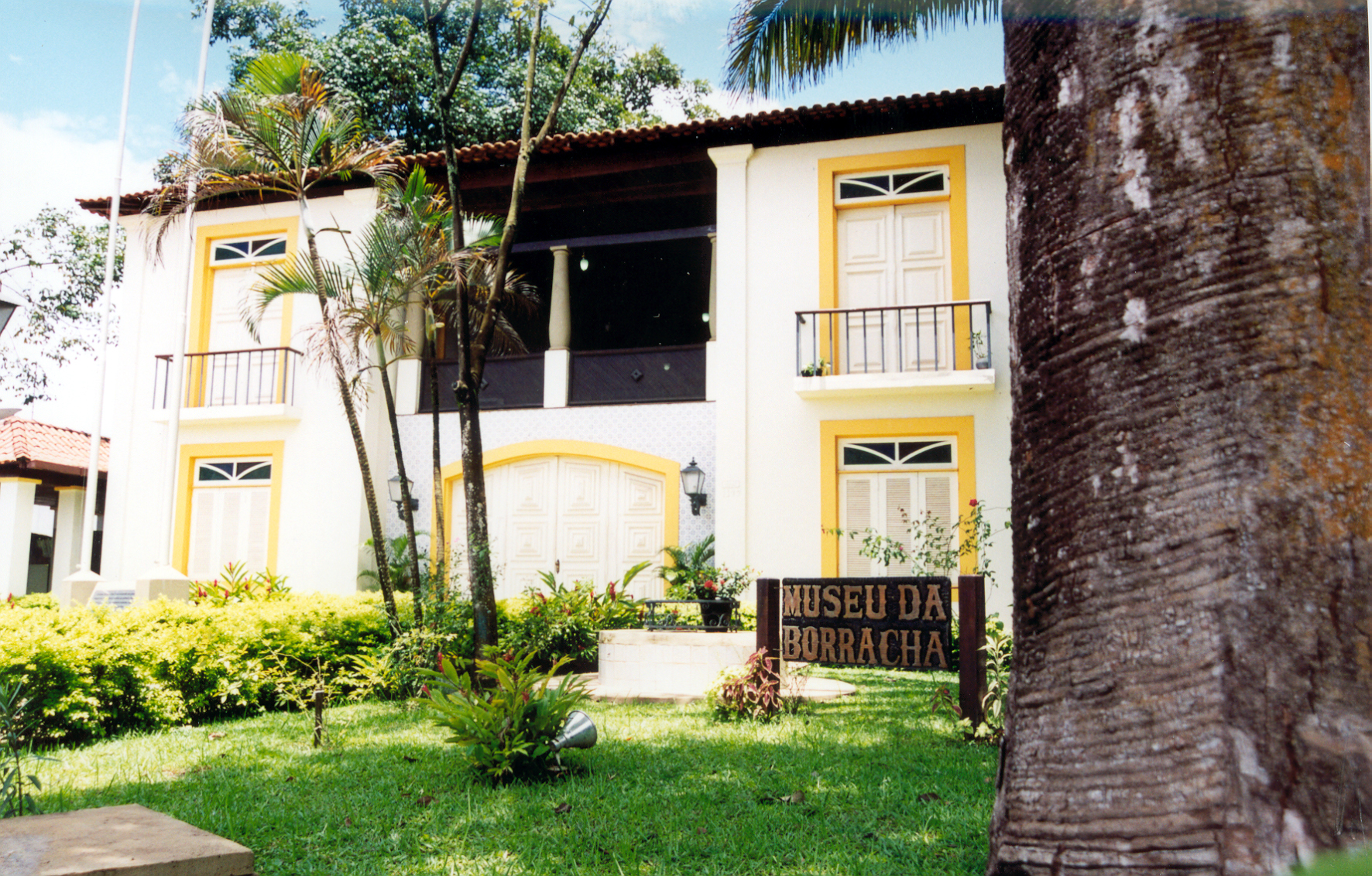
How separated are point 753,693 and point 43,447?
538 inches

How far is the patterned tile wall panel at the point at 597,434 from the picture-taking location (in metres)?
11.5

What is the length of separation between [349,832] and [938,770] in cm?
265

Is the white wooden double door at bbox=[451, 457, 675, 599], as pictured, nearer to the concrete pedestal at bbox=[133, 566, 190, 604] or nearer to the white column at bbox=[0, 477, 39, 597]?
the concrete pedestal at bbox=[133, 566, 190, 604]

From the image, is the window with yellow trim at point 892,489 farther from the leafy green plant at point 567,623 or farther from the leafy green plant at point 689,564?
the leafy green plant at point 567,623

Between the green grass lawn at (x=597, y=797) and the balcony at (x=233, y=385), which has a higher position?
the balcony at (x=233, y=385)

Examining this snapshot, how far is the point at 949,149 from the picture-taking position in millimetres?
11062

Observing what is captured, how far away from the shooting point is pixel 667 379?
39.1 feet

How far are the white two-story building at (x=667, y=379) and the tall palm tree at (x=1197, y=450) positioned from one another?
8.43 meters

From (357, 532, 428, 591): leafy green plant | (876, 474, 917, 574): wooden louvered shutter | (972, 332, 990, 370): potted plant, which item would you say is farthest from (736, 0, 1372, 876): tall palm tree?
(357, 532, 428, 591): leafy green plant

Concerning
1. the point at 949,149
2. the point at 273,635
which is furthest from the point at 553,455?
the point at 949,149

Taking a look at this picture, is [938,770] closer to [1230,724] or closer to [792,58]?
[1230,724]

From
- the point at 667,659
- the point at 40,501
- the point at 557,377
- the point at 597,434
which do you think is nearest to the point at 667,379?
the point at 597,434

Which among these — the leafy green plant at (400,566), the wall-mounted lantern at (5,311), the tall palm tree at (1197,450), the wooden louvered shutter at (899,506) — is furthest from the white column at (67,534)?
the tall palm tree at (1197,450)

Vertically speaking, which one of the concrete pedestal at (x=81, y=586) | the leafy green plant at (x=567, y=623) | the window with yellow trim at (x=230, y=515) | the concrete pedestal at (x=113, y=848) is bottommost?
the concrete pedestal at (x=113, y=848)
